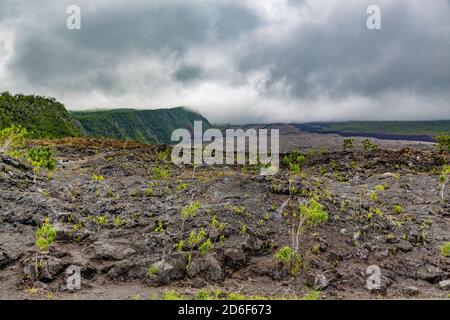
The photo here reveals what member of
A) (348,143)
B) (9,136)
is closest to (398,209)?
(9,136)

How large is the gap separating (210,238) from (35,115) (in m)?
106

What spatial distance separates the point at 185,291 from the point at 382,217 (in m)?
9.66

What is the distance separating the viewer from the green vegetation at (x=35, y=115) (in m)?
101

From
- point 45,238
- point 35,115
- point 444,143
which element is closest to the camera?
point 45,238

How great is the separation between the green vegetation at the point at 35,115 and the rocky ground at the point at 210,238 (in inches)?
3320

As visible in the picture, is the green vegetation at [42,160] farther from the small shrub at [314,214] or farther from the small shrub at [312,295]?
the small shrub at [312,295]

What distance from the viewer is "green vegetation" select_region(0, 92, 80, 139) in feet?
331

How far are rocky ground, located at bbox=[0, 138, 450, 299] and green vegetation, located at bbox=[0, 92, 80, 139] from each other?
3320 inches

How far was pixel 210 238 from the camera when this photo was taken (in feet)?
47.1

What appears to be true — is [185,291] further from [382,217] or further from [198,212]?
[382,217]

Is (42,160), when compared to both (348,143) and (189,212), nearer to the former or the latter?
(189,212)

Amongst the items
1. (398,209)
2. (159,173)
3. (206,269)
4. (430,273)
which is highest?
(159,173)

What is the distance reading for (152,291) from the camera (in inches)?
461
